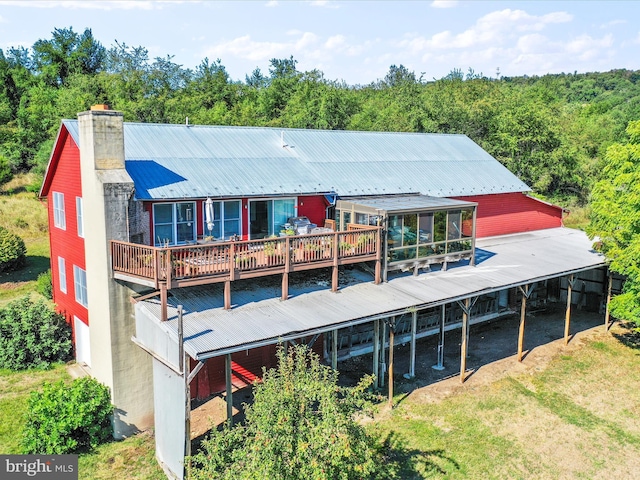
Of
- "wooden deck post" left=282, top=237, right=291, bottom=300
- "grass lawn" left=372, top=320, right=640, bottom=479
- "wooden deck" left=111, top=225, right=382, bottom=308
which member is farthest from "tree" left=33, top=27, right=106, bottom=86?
"grass lawn" left=372, top=320, right=640, bottom=479

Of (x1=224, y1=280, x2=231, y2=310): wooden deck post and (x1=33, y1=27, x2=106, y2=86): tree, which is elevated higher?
(x1=33, y1=27, x2=106, y2=86): tree

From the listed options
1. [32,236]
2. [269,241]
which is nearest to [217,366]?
[269,241]

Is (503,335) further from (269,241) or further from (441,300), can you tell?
(269,241)

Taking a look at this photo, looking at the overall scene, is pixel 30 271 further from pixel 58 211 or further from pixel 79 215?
pixel 79 215

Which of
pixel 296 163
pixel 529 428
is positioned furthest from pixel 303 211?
pixel 529 428

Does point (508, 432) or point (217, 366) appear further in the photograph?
point (217, 366)

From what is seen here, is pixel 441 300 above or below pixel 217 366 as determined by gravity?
above

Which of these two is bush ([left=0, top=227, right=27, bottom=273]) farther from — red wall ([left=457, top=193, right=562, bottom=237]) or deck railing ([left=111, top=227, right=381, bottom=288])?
red wall ([left=457, top=193, right=562, bottom=237])
